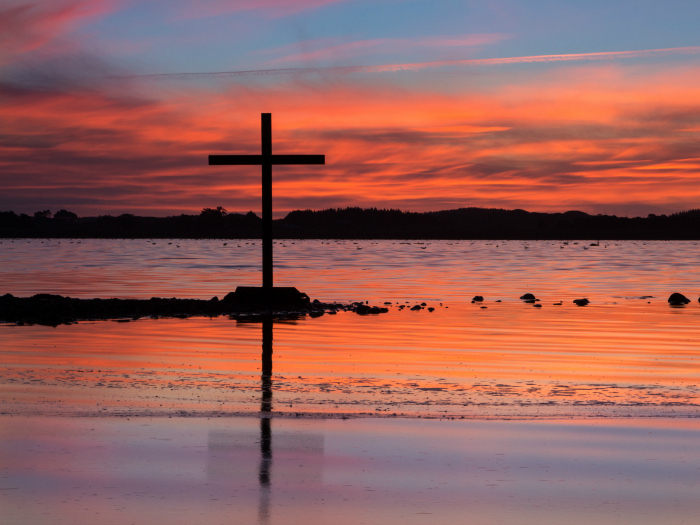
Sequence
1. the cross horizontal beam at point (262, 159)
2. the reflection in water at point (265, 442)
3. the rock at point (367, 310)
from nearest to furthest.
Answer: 1. the reflection in water at point (265, 442)
2. the cross horizontal beam at point (262, 159)
3. the rock at point (367, 310)

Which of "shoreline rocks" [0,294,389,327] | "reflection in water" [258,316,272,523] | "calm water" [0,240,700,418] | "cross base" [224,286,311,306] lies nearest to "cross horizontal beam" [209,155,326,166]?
"cross base" [224,286,311,306]

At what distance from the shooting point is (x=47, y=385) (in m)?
11.0

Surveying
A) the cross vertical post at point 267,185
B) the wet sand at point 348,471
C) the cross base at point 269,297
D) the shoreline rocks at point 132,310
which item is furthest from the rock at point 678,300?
the wet sand at point 348,471

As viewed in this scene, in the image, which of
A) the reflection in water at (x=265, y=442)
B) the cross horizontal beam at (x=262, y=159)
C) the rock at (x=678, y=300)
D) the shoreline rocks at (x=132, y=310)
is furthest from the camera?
the rock at (x=678, y=300)

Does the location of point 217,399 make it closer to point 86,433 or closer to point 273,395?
point 273,395

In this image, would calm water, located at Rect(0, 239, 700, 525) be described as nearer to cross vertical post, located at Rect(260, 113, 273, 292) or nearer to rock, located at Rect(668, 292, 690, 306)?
cross vertical post, located at Rect(260, 113, 273, 292)

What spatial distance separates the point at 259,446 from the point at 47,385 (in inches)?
177

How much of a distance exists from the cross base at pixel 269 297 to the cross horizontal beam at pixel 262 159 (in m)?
3.61

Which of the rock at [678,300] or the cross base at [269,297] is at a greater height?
the cross base at [269,297]

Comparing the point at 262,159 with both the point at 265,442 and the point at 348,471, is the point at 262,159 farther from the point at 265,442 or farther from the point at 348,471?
the point at 348,471

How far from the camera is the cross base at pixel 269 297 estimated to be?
24.3 m

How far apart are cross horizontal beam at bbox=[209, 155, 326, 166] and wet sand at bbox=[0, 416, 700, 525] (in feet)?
51.7

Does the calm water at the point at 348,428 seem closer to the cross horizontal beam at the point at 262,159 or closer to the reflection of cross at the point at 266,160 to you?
the reflection of cross at the point at 266,160

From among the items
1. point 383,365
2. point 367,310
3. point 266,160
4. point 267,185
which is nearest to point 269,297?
point 367,310
